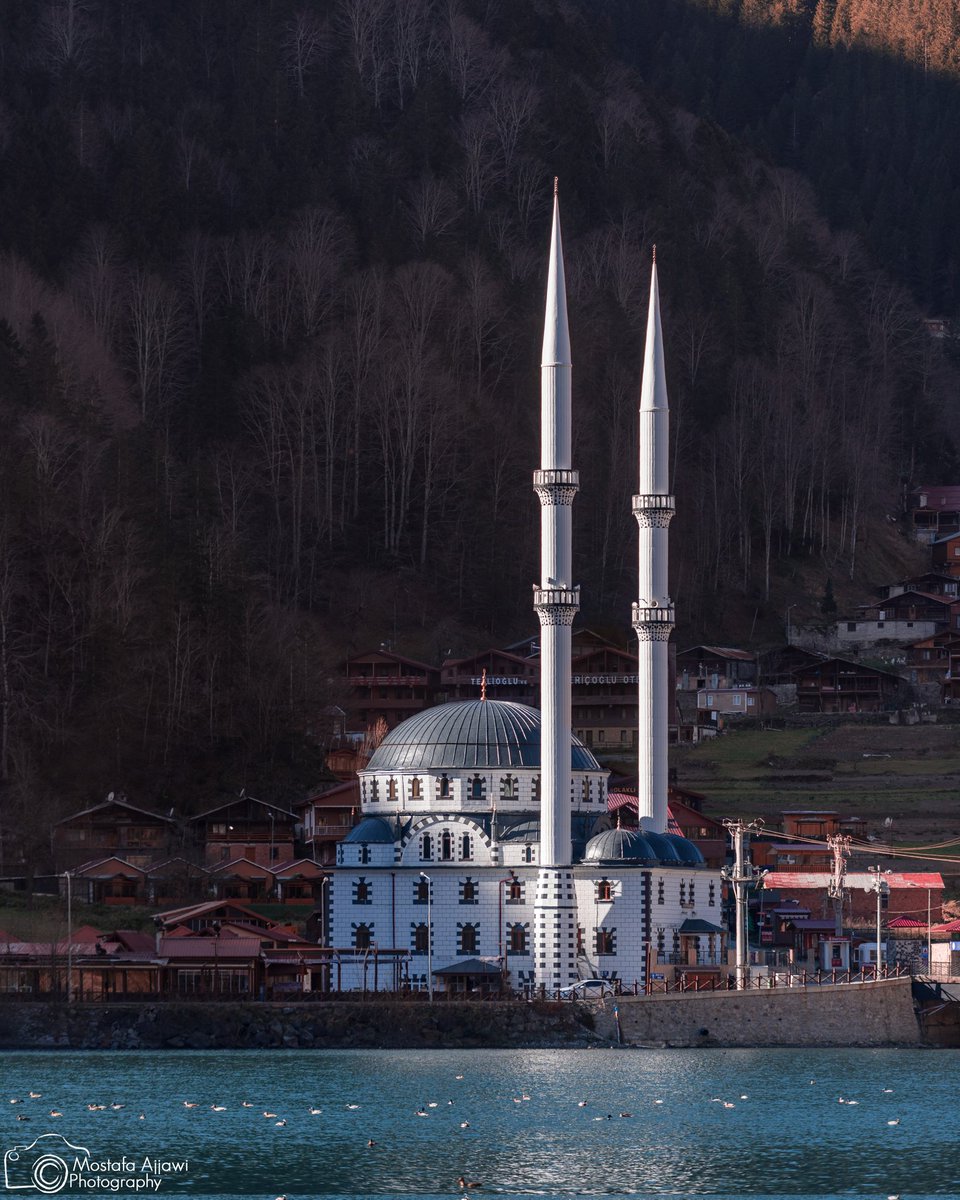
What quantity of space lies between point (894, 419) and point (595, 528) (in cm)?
3490

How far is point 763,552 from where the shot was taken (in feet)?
493

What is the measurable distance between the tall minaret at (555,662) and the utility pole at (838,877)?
909 centimetres

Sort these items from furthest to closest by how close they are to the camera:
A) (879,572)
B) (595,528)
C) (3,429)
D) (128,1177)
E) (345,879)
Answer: (879,572) → (595,528) → (3,429) → (345,879) → (128,1177)

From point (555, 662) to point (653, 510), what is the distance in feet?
34.9

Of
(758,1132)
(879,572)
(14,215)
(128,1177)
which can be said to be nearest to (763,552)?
(879,572)

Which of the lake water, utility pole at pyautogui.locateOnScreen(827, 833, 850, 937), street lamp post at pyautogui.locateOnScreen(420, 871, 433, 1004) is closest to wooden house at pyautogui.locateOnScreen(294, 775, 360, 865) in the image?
street lamp post at pyautogui.locateOnScreen(420, 871, 433, 1004)

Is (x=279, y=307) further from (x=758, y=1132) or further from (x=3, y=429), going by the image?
(x=758, y=1132)

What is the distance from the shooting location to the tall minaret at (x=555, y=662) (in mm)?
89000

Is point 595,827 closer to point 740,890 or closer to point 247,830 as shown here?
point 740,890

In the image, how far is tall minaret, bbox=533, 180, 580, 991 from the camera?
89.0 metres

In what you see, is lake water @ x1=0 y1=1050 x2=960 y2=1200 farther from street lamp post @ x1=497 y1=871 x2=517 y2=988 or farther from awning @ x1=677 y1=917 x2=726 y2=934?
awning @ x1=677 y1=917 x2=726 y2=934

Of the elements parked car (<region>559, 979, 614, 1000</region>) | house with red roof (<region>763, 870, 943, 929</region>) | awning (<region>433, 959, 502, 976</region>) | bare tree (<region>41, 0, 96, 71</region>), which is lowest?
parked car (<region>559, 979, 614, 1000</region>)

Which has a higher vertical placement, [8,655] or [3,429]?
[3,429]

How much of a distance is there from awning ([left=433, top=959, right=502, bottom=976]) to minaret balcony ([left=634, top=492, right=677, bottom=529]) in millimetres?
17205
